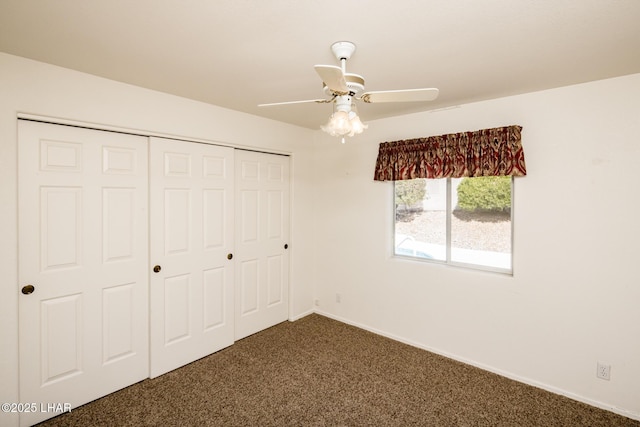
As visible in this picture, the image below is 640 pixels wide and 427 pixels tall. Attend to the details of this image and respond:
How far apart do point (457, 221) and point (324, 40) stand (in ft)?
7.36

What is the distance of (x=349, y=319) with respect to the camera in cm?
399

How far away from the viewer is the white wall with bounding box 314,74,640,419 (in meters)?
2.32

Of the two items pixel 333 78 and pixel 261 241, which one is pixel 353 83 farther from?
pixel 261 241

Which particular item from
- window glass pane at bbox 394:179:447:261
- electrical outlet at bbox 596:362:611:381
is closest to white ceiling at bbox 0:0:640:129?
window glass pane at bbox 394:179:447:261

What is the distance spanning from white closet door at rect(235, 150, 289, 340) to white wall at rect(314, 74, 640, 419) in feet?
4.59

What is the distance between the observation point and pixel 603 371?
7.87 feet

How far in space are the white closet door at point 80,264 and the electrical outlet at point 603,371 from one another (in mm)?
3659

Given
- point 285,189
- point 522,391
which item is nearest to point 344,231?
point 285,189

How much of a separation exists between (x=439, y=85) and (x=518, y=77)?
554mm

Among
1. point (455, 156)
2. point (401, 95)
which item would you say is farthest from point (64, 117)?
point (455, 156)

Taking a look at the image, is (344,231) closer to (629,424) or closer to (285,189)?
(285,189)

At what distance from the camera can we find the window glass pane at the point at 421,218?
3332 millimetres

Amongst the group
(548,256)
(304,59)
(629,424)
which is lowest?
(629,424)

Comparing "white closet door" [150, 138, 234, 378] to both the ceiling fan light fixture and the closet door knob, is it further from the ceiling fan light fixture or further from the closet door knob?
the ceiling fan light fixture
